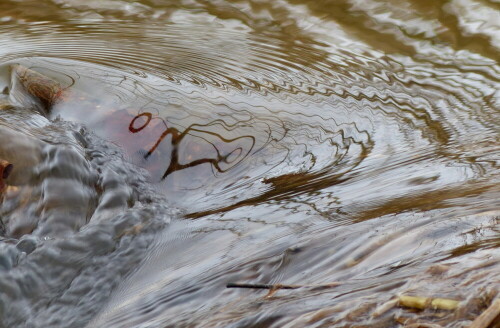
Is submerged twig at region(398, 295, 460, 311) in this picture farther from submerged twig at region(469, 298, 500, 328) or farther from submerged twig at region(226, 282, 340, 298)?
submerged twig at region(226, 282, 340, 298)

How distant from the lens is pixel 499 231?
170cm

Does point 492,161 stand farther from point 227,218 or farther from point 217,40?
point 217,40

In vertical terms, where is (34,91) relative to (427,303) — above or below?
above

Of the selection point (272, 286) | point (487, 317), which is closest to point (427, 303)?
point (487, 317)

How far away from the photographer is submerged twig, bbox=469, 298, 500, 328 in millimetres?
1234

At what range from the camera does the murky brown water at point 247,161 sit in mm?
1771

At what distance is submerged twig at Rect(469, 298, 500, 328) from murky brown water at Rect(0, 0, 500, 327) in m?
0.06

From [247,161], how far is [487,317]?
1.68 meters

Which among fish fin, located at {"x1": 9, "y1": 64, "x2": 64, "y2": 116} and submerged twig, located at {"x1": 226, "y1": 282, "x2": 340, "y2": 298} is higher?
fish fin, located at {"x1": 9, "y1": 64, "x2": 64, "y2": 116}

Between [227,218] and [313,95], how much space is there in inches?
48.1

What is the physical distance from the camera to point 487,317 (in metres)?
1.24

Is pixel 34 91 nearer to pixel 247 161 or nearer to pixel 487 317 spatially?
pixel 247 161

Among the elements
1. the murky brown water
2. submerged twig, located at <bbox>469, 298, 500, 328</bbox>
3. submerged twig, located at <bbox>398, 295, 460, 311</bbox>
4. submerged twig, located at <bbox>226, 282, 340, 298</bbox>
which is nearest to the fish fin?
the murky brown water

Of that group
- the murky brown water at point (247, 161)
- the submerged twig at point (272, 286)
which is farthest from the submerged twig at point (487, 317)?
the submerged twig at point (272, 286)
